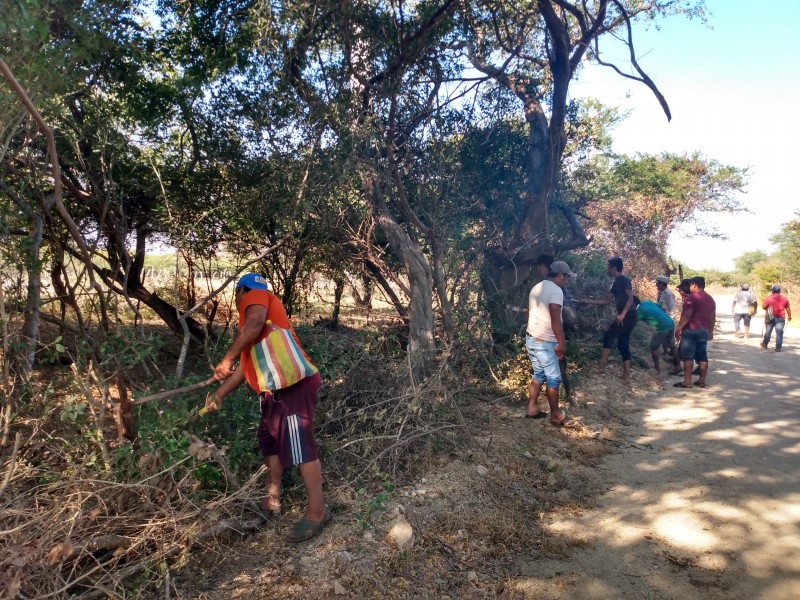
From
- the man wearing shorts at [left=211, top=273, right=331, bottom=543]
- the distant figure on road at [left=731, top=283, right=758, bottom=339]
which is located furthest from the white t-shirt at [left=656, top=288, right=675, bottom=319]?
the man wearing shorts at [left=211, top=273, right=331, bottom=543]

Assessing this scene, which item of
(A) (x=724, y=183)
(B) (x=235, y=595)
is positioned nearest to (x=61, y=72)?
(B) (x=235, y=595)

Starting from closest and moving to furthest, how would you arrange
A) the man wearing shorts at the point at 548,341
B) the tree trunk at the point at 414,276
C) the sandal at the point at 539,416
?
the man wearing shorts at the point at 548,341
the sandal at the point at 539,416
the tree trunk at the point at 414,276

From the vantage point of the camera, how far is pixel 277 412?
11.8 feet

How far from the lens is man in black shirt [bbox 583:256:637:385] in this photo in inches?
325

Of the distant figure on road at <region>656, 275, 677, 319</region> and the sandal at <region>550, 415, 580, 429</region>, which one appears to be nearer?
the sandal at <region>550, 415, 580, 429</region>

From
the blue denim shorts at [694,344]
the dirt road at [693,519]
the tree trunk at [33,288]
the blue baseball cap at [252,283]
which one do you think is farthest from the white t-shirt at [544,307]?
the tree trunk at [33,288]

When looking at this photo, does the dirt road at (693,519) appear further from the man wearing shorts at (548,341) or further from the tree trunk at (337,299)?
the tree trunk at (337,299)

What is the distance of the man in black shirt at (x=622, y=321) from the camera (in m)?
8.26

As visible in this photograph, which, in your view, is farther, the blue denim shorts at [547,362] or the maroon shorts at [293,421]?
the blue denim shorts at [547,362]

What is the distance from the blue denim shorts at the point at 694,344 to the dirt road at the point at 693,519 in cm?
142

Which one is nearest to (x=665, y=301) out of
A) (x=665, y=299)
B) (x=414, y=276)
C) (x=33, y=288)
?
(x=665, y=299)

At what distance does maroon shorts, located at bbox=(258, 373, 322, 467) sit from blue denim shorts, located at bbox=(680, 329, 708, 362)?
6462mm

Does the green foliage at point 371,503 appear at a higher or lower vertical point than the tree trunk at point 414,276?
lower

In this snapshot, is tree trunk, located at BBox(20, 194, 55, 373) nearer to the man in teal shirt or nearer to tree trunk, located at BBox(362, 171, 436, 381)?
tree trunk, located at BBox(362, 171, 436, 381)
